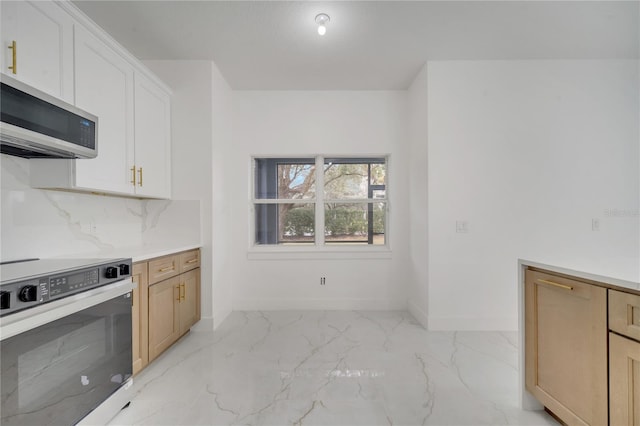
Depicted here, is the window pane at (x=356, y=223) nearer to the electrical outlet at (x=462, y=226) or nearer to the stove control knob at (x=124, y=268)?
the electrical outlet at (x=462, y=226)

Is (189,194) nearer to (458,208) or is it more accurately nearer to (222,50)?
(222,50)

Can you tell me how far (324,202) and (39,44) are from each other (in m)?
2.75

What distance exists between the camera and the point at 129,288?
162cm

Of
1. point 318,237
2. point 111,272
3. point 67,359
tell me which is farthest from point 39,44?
point 318,237

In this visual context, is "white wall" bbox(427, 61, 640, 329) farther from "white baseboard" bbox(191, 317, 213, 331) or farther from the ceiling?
"white baseboard" bbox(191, 317, 213, 331)

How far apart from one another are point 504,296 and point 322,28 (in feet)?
10.0

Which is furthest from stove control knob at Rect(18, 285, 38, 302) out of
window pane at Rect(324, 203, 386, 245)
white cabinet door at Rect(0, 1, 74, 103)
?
window pane at Rect(324, 203, 386, 245)

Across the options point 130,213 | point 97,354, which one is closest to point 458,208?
point 97,354

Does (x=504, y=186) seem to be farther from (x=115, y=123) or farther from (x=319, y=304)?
(x=115, y=123)

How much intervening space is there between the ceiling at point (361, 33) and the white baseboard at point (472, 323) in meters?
2.66

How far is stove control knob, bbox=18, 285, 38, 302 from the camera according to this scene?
42.2 inches

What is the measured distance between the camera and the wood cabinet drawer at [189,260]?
2.50m

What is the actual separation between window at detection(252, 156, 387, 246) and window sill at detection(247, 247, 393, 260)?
0.16 m

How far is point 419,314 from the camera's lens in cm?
304
